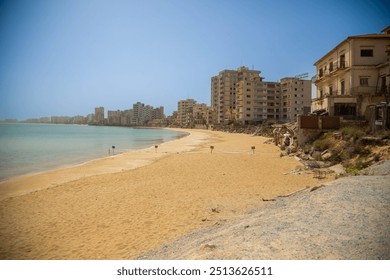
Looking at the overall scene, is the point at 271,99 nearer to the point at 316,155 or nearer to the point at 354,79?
the point at 354,79

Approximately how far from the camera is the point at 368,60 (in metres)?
19.6

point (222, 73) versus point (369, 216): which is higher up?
point (222, 73)

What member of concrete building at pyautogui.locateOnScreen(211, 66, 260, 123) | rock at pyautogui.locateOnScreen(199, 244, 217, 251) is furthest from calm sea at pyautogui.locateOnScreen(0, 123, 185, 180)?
concrete building at pyautogui.locateOnScreen(211, 66, 260, 123)

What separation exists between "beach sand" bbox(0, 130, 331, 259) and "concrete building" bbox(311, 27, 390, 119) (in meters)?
10.9

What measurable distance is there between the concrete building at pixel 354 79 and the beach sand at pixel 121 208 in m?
10.9

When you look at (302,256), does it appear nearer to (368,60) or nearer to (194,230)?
(194,230)

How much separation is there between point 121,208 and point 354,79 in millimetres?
21979

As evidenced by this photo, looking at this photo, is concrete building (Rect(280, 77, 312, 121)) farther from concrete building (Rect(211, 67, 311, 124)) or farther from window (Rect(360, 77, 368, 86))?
window (Rect(360, 77, 368, 86))

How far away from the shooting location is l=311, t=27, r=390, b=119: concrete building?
1733cm

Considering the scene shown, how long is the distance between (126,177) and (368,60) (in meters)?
20.0

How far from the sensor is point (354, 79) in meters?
Result: 21.4

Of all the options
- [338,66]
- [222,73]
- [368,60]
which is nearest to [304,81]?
[222,73]

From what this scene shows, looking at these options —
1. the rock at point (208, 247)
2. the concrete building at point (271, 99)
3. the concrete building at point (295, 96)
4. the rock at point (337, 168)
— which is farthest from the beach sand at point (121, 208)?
the concrete building at point (295, 96)

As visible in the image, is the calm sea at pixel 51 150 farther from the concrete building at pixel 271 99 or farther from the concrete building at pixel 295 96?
the concrete building at pixel 295 96
